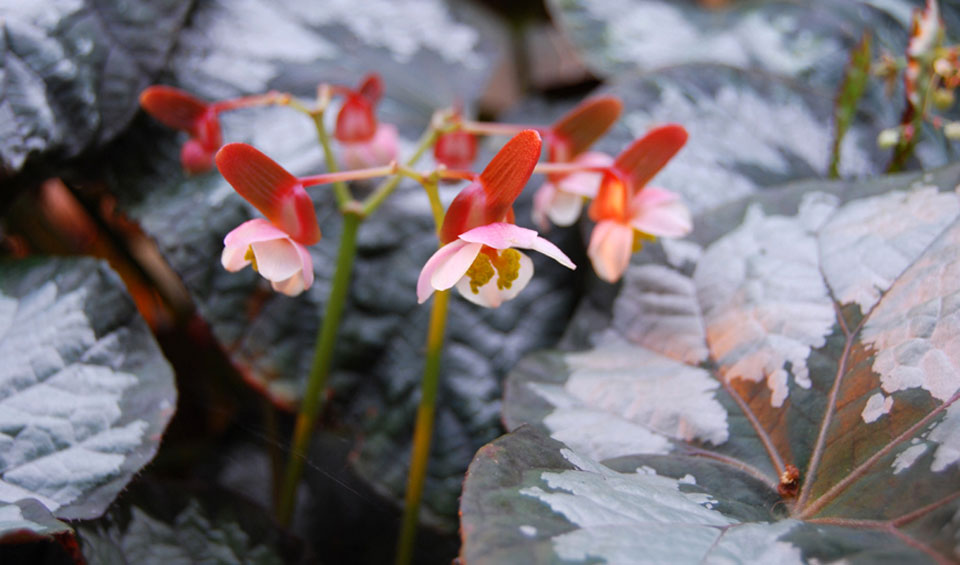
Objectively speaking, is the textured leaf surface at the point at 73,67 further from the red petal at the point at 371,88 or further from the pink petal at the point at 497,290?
the pink petal at the point at 497,290

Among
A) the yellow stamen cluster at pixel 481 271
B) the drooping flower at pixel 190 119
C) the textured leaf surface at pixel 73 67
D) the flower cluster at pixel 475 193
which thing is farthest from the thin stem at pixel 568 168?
the textured leaf surface at pixel 73 67

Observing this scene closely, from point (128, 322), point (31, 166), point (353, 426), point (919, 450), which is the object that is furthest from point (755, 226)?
point (31, 166)

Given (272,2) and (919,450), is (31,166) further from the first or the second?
(919,450)

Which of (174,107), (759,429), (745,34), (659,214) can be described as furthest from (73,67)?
(745,34)

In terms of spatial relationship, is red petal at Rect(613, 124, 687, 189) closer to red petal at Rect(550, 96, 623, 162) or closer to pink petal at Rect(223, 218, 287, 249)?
red petal at Rect(550, 96, 623, 162)

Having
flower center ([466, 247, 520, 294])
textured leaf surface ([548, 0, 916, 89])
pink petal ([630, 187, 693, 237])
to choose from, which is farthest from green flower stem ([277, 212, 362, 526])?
textured leaf surface ([548, 0, 916, 89])

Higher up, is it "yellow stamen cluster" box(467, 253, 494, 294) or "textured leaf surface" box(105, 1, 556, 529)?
"yellow stamen cluster" box(467, 253, 494, 294)
